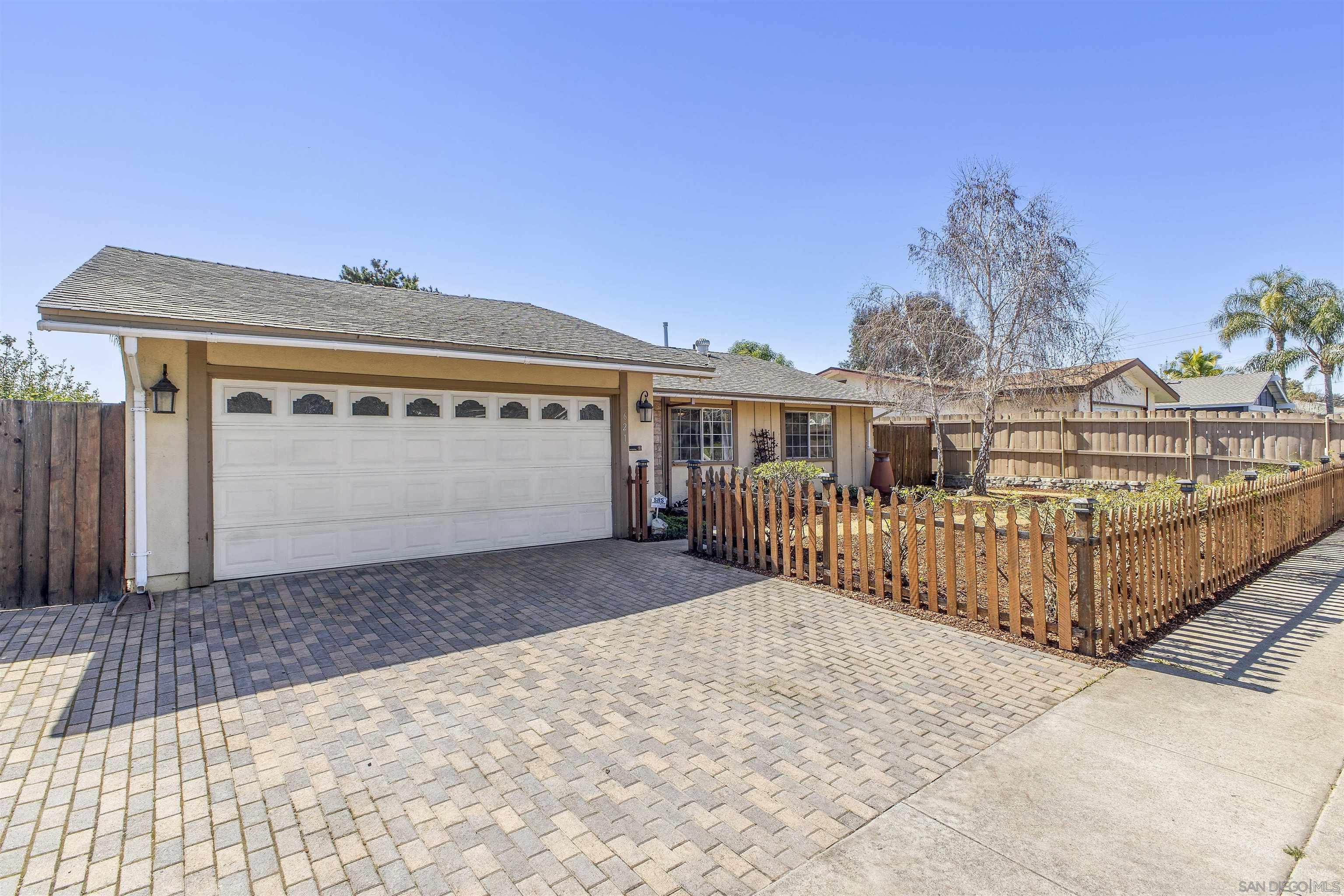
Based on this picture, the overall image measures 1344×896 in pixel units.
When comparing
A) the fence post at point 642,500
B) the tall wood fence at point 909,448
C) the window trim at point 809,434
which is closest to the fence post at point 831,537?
the fence post at point 642,500

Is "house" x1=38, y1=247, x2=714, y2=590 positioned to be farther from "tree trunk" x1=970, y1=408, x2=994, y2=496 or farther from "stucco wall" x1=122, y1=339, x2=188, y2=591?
"tree trunk" x1=970, y1=408, x2=994, y2=496

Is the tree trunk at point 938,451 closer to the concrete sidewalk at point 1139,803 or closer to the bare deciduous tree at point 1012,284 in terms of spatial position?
the bare deciduous tree at point 1012,284

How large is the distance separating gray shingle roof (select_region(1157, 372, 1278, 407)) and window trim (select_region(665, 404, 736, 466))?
22.6 metres

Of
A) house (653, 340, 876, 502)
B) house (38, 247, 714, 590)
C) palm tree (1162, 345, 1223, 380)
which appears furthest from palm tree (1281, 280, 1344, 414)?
house (38, 247, 714, 590)

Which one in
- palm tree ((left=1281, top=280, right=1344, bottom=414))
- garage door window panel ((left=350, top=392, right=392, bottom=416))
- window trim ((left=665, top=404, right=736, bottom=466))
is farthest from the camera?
palm tree ((left=1281, top=280, right=1344, bottom=414))

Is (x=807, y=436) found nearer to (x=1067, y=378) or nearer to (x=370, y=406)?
(x=1067, y=378)

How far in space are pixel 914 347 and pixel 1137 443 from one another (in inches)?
253

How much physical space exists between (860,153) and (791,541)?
9199 millimetres

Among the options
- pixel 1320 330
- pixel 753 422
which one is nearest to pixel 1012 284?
pixel 753 422

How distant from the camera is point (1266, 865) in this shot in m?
2.22

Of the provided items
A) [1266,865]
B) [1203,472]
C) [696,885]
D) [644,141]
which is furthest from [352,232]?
[1203,472]

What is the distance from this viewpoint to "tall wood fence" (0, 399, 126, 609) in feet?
18.6

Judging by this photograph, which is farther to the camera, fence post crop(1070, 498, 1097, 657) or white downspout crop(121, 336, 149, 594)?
white downspout crop(121, 336, 149, 594)

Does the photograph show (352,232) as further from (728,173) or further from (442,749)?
(442,749)
